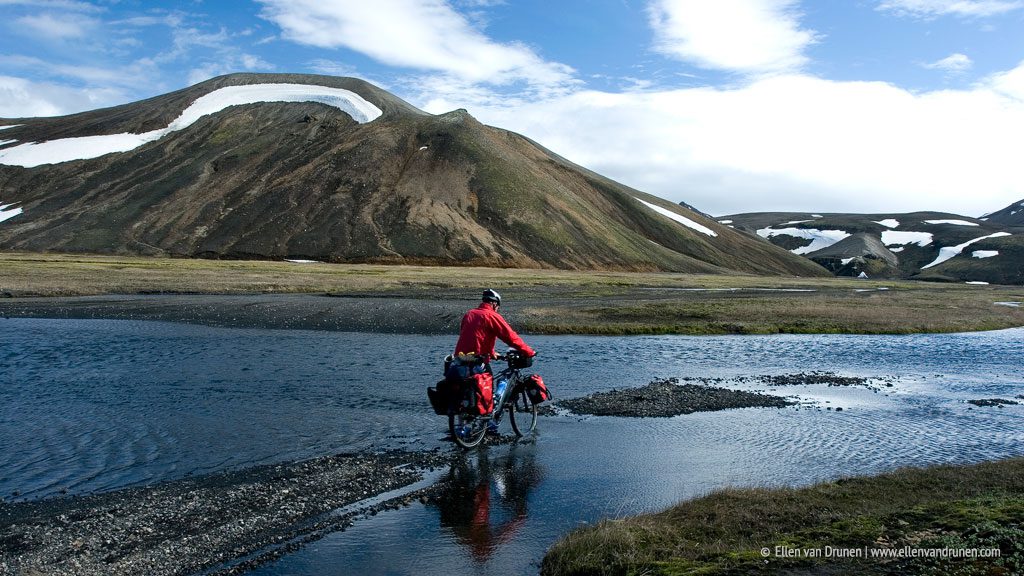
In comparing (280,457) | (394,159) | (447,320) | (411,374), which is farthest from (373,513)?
(394,159)

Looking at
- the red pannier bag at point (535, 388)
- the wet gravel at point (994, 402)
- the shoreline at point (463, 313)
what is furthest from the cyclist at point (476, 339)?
the shoreline at point (463, 313)

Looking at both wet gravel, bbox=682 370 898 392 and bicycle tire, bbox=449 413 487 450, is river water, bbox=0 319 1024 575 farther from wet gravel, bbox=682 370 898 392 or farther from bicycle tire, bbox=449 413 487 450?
bicycle tire, bbox=449 413 487 450

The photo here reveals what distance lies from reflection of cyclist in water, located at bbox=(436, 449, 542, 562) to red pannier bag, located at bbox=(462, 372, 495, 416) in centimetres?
108

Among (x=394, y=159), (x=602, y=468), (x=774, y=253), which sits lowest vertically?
(x=602, y=468)

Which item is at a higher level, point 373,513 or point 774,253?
point 774,253

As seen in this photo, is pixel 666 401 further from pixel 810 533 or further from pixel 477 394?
pixel 810 533

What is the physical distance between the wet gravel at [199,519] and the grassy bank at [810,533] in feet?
14.3

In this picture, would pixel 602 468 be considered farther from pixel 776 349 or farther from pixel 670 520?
pixel 776 349

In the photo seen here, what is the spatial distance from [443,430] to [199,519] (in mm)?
8128

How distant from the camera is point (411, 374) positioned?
28828mm

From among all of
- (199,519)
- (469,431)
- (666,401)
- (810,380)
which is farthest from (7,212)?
(199,519)

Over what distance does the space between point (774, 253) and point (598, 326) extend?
162933 mm

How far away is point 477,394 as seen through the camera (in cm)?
1684

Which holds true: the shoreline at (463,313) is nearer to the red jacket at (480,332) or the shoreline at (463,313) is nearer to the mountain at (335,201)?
the red jacket at (480,332)
